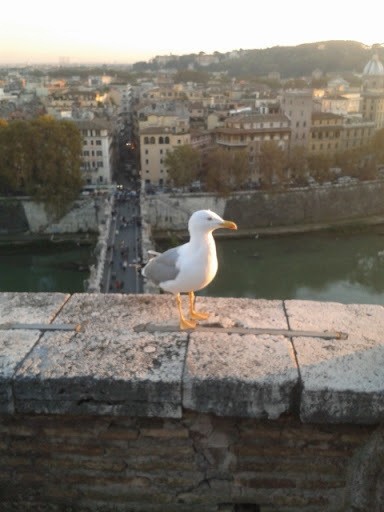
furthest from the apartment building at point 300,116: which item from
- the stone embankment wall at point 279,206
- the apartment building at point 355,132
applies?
the stone embankment wall at point 279,206

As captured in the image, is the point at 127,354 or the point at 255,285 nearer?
the point at 127,354

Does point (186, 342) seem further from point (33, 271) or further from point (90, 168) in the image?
point (90, 168)

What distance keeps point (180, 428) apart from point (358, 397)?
1.91ft

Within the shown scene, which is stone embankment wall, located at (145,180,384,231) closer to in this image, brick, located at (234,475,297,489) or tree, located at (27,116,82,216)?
tree, located at (27,116,82,216)

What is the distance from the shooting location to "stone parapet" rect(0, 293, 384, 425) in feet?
5.67

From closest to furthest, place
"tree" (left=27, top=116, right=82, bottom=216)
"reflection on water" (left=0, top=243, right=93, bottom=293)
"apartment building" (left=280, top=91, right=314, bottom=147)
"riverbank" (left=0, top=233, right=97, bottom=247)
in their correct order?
"reflection on water" (left=0, top=243, right=93, bottom=293) → "riverbank" (left=0, top=233, right=97, bottom=247) → "tree" (left=27, top=116, right=82, bottom=216) → "apartment building" (left=280, top=91, right=314, bottom=147)

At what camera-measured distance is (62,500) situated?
6.22 ft

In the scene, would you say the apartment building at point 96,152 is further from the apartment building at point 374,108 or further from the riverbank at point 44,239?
the apartment building at point 374,108

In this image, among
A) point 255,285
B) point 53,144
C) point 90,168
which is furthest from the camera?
point 90,168

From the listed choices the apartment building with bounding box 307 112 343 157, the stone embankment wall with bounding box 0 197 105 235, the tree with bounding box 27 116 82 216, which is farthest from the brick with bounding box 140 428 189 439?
the apartment building with bounding box 307 112 343 157

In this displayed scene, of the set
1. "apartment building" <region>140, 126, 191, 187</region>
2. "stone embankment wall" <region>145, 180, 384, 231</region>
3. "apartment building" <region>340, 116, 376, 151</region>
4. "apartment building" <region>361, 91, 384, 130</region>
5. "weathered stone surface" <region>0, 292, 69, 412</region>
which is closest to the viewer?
"weathered stone surface" <region>0, 292, 69, 412</region>

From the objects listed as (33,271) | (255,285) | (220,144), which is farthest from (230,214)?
(33,271)

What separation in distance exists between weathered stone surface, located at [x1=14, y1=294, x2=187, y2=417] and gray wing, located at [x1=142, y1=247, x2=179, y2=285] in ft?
1.05

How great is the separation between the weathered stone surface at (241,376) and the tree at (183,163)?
75.8 feet
